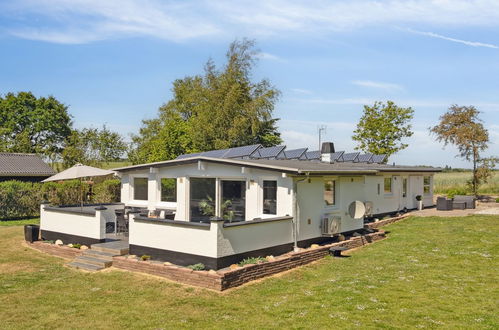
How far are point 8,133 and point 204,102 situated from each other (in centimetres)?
2716

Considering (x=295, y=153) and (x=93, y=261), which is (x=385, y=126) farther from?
(x=93, y=261)

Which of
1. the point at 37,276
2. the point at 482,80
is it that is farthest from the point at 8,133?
the point at 482,80

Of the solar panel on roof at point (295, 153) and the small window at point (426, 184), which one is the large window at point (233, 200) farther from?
the small window at point (426, 184)

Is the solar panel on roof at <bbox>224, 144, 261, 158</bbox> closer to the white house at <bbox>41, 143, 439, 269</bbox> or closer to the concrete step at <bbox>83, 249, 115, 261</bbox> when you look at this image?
the white house at <bbox>41, 143, 439, 269</bbox>

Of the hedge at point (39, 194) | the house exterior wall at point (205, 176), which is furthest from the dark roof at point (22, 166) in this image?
the house exterior wall at point (205, 176)

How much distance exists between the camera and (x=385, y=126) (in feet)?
130

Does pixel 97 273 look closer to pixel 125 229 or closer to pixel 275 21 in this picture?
pixel 125 229

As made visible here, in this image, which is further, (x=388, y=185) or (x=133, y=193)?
(x=388, y=185)

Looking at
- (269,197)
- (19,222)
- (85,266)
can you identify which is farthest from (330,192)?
(19,222)

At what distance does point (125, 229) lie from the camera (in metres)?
16.0

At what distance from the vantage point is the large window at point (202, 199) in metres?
15.6

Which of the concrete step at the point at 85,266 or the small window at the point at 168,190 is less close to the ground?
the small window at the point at 168,190

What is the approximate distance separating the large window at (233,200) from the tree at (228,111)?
24690 millimetres

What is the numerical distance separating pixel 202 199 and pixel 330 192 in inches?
209
